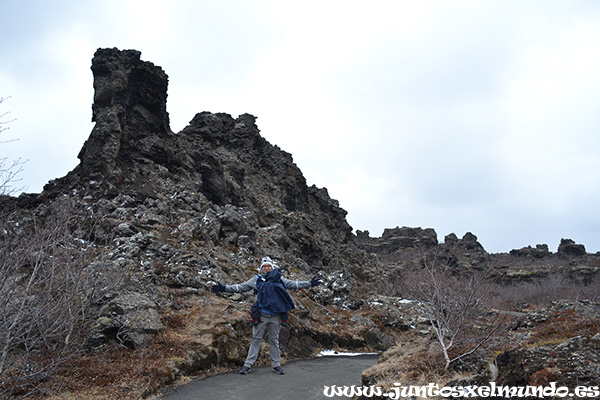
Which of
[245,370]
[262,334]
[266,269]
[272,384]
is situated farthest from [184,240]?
[272,384]

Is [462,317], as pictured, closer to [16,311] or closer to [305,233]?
[16,311]

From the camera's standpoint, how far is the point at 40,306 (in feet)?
18.7

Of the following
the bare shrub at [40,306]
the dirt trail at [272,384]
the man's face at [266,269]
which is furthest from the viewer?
the man's face at [266,269]

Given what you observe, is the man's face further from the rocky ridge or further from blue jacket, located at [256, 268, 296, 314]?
the rocky ridge

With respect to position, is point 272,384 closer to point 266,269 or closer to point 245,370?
point 245,370

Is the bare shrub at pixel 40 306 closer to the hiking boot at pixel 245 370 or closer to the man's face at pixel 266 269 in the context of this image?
the hiking boot at pixel 245 370

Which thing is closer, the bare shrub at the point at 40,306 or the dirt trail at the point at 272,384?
the bare shrub at the point at 40,306

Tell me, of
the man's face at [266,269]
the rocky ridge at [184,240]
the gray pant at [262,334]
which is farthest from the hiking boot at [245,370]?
the man's face at [266,269]

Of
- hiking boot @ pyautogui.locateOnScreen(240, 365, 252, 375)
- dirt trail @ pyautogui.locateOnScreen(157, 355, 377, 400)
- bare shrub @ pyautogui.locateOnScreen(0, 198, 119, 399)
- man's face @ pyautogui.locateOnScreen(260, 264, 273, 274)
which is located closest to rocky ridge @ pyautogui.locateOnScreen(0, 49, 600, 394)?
bare shrub @ pyautogui.locateOnScreen(0, 198, 119, 399)

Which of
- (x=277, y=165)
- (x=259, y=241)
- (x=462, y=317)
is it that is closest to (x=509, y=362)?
(x=462, y=317)

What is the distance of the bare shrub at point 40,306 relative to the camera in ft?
17.2

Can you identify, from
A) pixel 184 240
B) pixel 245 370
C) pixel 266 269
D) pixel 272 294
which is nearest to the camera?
pixel 245 370

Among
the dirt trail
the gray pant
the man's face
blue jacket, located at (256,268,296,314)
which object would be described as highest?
the man's face

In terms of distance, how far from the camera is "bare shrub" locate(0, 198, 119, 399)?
5242 mm
